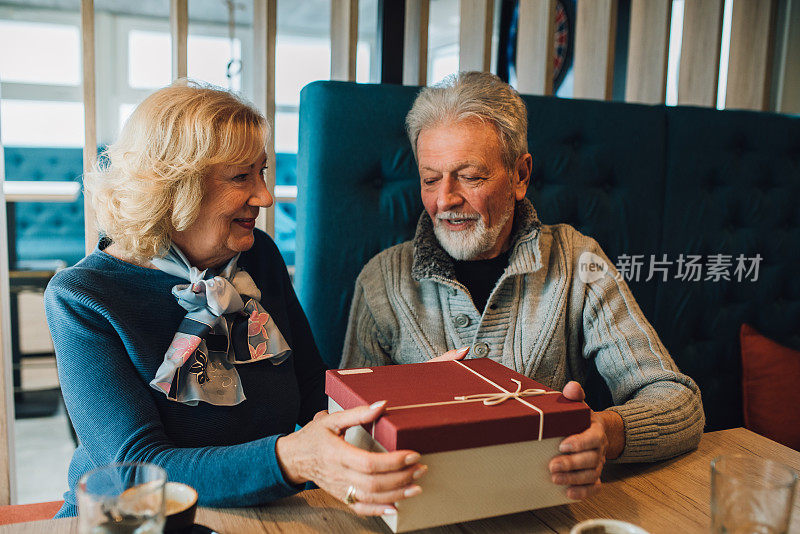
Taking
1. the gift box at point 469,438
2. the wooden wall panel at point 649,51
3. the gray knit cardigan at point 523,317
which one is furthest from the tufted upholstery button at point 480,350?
the wooden wall panel at point 649,51

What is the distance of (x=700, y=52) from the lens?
2.23 metres

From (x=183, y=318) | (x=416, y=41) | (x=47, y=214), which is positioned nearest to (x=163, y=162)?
(x=183, y=318)

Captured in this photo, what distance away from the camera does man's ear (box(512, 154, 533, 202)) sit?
4.69ft

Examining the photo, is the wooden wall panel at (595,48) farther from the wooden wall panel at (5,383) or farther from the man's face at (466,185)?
the wooden wall panel at (5,383)

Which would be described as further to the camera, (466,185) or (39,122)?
(39,122)

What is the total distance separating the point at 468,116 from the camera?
1331 millimetres

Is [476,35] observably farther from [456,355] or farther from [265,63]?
[456,355]

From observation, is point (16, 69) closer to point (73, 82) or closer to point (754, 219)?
point (73, 82)

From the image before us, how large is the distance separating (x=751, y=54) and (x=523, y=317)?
5.79ft

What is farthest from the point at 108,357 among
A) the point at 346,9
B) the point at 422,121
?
the point at 346,9

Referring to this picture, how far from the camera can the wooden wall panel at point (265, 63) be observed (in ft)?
5.62

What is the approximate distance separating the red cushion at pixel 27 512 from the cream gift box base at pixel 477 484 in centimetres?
89

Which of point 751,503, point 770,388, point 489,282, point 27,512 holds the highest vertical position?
point 489,282

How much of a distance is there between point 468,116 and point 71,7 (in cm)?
774
